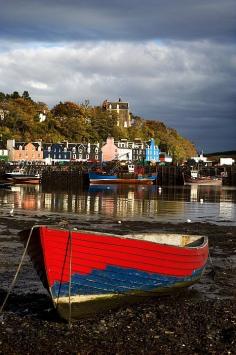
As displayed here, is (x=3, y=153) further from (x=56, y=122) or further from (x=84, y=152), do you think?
(x=56, y=122)

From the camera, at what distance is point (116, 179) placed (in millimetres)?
104312

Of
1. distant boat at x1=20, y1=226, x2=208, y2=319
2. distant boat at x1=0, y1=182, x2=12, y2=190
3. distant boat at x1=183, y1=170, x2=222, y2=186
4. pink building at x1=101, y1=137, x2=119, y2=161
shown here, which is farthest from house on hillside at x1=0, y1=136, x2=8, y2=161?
distant boat at x1=20, y1=226, x2=208, y2=319

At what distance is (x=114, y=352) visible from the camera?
10242 millimetres

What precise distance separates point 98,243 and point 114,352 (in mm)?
2677

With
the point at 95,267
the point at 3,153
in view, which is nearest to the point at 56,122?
the point at 3,153

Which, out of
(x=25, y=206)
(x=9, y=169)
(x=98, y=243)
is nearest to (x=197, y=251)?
(x=98, y=243)

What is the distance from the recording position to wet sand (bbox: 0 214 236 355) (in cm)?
1048

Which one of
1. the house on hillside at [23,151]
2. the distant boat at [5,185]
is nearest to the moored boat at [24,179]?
the distant boat at [5,185]

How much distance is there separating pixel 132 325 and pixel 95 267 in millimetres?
1554

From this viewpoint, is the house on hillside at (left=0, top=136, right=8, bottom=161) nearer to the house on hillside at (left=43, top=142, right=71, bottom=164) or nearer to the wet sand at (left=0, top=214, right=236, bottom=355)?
the house on hillside at (left=43, top=142, right=71, bottom=164)

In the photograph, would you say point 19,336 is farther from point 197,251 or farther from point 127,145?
point 127,145

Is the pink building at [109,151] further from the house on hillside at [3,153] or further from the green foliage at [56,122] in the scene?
the house on hillside at [3,153]

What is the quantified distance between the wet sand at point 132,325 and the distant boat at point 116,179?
8170 cm

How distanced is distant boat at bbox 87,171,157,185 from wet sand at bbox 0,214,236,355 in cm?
8170
